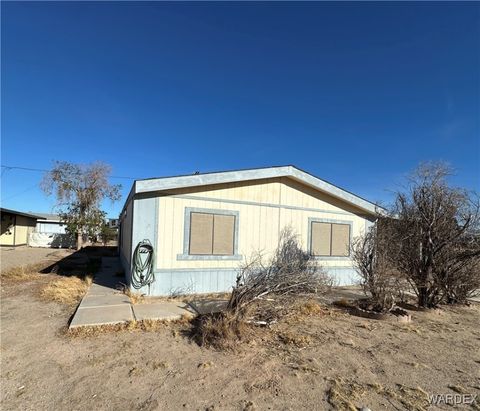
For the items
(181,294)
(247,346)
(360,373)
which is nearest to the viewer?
(360,373)

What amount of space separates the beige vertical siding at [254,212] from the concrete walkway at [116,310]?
1148 millimetres

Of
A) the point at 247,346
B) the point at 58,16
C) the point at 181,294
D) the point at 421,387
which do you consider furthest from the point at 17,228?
the point at 421,387

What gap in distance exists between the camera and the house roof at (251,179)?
6.73 meters

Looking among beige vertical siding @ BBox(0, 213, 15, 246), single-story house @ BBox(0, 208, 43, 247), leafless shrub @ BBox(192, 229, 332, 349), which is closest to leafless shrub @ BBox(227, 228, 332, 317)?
leafless shrub @ BBox(192, 229, 332, 349)

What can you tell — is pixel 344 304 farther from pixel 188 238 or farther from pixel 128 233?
pixel 128 233

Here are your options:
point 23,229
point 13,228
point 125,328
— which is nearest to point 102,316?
point 125,328

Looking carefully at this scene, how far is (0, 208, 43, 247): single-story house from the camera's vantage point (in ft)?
78.6

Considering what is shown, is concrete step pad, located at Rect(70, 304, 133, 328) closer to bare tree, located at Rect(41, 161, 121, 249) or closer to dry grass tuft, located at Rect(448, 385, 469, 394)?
dry grass tuft, located at Rect(448, 385, 469, 394)

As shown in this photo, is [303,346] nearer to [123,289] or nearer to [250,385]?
[250,385]

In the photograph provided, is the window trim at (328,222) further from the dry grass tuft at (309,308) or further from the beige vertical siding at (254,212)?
the dry grass tuft at (309,308)

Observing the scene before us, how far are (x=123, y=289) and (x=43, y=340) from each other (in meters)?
2.88

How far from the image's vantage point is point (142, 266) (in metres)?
6.83

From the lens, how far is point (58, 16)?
767 centimetres

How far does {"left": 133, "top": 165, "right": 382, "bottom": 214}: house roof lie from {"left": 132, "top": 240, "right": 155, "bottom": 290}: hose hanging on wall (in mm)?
1285
